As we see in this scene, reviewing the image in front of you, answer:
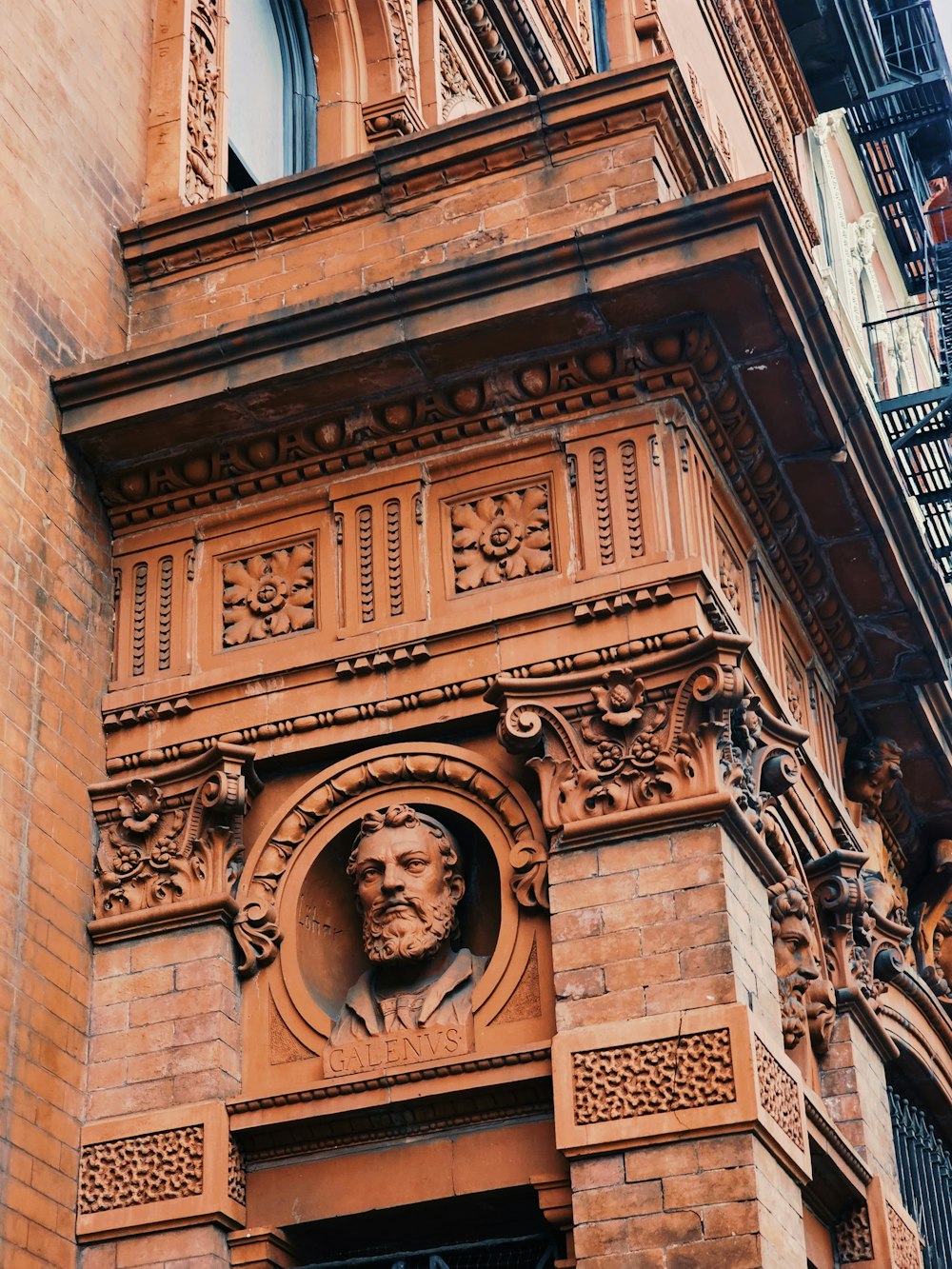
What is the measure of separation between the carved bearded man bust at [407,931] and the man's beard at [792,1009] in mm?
2300

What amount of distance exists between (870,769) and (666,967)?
5.81 m

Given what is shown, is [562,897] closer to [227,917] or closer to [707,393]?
[227,917]

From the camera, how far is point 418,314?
520 inches

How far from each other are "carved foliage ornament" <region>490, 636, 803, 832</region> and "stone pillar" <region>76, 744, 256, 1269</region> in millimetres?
1916

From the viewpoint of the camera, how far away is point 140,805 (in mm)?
13078

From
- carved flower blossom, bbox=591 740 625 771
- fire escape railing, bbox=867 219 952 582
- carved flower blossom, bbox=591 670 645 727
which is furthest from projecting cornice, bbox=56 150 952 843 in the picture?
fire escape railing, bbox=867 219 952 582

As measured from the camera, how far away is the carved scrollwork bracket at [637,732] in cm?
1212

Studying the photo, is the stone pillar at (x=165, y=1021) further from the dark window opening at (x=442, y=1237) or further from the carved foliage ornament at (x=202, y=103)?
the carved foliage ornament at (x=202, y=103)

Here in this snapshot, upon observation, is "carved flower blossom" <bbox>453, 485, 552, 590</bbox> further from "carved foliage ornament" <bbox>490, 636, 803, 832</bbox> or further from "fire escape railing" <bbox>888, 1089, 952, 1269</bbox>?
"fire escape railing" <bbox>888, 1089, 952, 1269</bbox>

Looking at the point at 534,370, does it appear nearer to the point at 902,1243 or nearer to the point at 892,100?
the point at 902,1243

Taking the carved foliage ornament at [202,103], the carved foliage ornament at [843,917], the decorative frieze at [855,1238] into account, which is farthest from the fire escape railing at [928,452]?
the decorative frieze at [855,1238]

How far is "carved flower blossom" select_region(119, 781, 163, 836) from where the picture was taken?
42.7 ft

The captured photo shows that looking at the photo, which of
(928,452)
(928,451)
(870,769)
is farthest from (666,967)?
(928,452)

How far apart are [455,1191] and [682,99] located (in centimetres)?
717
